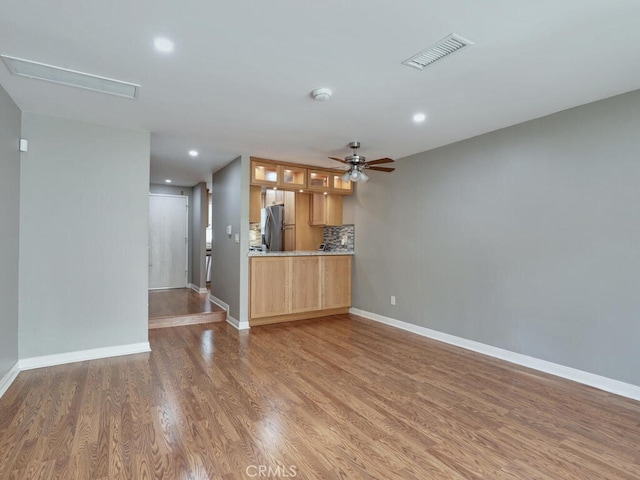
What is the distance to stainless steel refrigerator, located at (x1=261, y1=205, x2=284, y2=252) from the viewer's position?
609cm

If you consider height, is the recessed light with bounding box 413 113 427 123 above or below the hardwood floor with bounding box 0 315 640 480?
above

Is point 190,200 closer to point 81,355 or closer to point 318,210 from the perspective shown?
point 318,210

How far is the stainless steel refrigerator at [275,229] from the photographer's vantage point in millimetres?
6090

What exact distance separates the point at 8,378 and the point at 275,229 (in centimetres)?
402

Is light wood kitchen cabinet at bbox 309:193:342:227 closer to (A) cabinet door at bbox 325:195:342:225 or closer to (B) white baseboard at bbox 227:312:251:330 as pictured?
(A) cabinet door at bbox 325:195:342:225

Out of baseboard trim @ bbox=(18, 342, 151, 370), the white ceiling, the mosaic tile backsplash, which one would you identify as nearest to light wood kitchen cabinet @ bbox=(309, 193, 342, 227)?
the mosaic tile backsplash

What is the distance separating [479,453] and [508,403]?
0.82 m

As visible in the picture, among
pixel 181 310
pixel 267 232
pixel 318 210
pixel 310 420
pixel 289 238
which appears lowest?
pixel 310 420

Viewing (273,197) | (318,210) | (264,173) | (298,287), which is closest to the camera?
(264,173)

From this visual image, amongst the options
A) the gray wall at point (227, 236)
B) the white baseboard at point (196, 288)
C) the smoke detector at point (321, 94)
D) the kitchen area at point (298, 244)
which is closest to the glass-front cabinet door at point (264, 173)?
the kitchen area at point (298, 244)

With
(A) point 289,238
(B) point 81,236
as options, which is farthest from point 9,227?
(A) point 289,238

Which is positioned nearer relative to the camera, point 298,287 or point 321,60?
point 321,60

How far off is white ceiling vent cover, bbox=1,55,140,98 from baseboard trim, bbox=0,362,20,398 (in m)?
2.38

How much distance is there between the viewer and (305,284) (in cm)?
522
